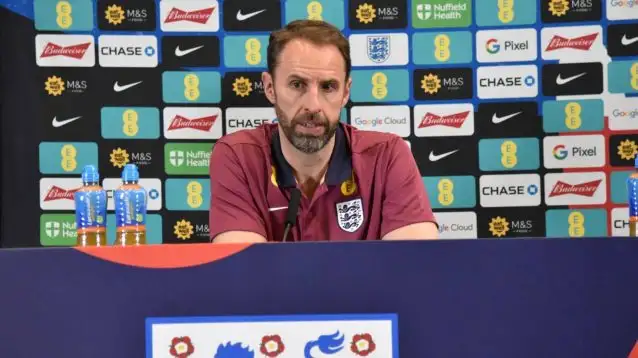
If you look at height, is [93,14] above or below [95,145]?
above

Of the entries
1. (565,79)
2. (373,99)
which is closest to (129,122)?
(373,99)

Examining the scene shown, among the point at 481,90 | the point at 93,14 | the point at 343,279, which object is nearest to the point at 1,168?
the point at 93,14

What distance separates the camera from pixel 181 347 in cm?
101

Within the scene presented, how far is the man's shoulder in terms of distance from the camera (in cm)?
204

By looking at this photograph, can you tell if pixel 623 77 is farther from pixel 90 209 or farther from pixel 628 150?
pixel 90 209

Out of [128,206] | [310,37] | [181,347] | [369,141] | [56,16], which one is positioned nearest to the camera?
[181,347]

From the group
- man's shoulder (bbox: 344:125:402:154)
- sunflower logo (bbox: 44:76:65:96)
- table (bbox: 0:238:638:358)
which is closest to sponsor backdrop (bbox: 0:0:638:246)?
sunflower logo (bbox: 44:76:65:96)

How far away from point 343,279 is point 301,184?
988 millimetres

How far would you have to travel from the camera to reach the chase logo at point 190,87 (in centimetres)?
268

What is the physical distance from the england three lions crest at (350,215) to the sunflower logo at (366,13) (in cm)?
99

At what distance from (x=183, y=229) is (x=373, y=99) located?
35.3 inches

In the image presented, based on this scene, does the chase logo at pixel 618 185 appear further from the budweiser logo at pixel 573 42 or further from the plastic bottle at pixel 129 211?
the plastic bottle at pixel 129 211

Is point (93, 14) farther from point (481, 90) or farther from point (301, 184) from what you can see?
point (481, 90)

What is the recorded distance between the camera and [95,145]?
2.68 meters
